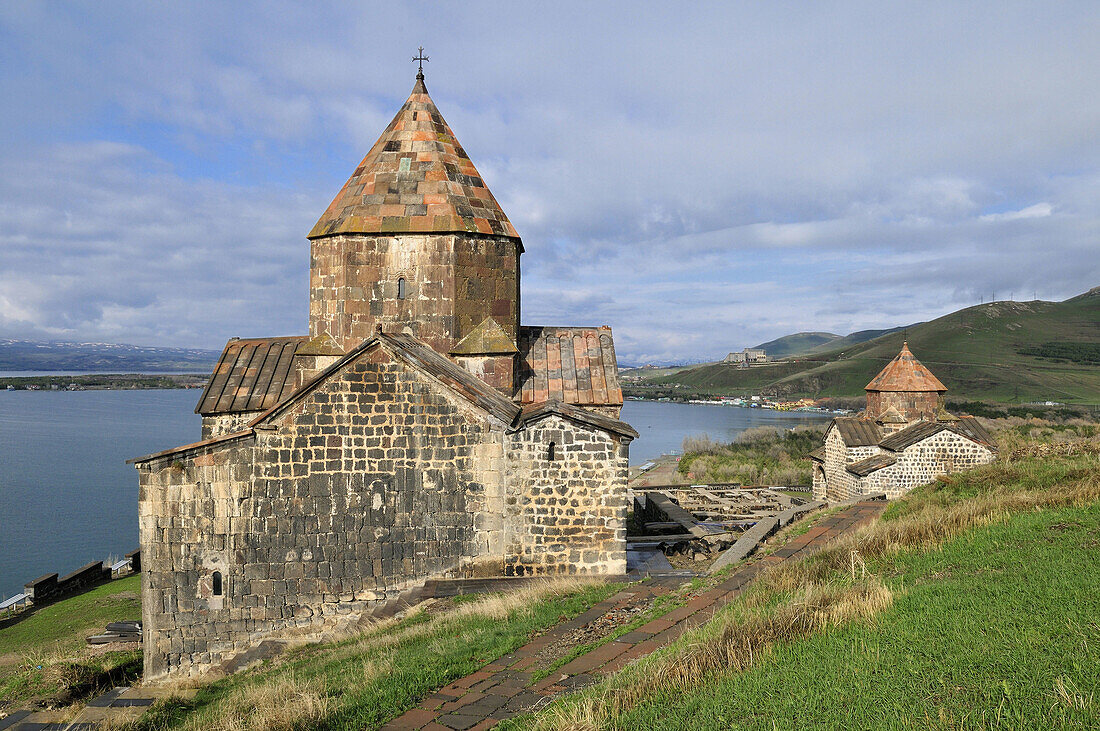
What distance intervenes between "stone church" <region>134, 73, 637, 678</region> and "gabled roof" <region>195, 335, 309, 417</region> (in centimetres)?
→ 28

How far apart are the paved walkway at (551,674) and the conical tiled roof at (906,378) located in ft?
58.0

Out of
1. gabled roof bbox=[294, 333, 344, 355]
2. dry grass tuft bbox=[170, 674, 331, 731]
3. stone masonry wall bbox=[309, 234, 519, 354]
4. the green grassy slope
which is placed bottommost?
dry grass tuft bbox=[170, 674, 331, 731]

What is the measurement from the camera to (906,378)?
73.2 ft

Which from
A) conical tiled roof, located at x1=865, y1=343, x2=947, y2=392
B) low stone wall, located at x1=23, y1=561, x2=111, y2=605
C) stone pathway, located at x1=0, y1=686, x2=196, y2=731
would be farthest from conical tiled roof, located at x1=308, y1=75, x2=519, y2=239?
conical tiled roof, located at x1=865, y1=343, x2=947, y2=392

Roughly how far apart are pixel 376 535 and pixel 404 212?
4.70 meters

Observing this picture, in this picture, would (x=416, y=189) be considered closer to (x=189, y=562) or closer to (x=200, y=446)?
(x=200, y=446)

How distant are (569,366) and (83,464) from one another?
43.6 meters

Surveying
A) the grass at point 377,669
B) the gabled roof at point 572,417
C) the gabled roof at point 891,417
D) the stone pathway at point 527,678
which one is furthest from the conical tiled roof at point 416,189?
the gabled roof at point 891,417

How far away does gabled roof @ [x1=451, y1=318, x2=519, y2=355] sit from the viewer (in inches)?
391

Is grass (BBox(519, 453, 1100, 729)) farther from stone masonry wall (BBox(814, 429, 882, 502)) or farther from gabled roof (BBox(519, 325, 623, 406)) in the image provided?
stone masonry wall (BBox(814, 429, 882, 502))

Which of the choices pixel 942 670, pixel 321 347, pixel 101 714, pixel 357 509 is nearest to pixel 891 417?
pixel 321 347

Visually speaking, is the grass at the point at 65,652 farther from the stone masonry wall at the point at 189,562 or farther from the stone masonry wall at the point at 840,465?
the stone masonry wall at the point at 840,465

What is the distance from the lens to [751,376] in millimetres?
117188

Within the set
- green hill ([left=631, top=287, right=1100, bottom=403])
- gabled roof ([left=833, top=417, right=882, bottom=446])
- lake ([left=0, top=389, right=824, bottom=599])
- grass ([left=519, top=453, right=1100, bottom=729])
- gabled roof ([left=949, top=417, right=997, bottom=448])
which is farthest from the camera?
green hill ([left=631, top=287, right=1100, bottom=403])
